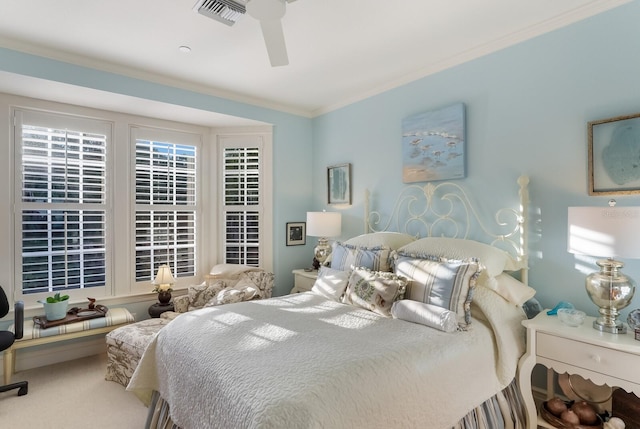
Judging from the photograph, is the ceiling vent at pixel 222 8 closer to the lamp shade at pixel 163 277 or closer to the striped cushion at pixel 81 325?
the lamp shade at pixel 163 277

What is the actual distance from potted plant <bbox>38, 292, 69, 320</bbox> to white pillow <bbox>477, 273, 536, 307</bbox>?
344 centimetres

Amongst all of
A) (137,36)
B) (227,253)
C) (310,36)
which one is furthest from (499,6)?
(227,253)

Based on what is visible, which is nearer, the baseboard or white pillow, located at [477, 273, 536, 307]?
white pillow, located at [477, 273, 536, 307]

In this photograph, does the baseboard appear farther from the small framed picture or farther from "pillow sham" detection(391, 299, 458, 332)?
"pillow sham" detection(391, 299, 458, 332)

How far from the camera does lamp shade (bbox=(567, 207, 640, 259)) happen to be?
1659 millimetres

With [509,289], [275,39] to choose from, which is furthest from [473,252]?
[275,39]

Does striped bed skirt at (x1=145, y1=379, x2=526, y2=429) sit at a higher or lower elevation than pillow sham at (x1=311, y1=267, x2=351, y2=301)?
lower

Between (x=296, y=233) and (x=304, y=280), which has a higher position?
(x=296, y=233)

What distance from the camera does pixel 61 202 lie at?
3.33m

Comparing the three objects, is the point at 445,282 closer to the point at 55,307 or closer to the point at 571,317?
the point at 571,317

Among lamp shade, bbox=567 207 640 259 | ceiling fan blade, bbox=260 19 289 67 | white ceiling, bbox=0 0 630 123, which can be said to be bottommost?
lamp shade, bbox=567 207 640 259

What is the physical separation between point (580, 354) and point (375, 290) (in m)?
1.15

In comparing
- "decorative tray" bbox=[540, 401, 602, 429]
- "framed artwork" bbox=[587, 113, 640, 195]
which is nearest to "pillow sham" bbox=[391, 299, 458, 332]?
"decorative tray" bbox=[540, 401, 602, 429]

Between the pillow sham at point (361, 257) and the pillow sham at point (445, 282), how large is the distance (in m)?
0.31
